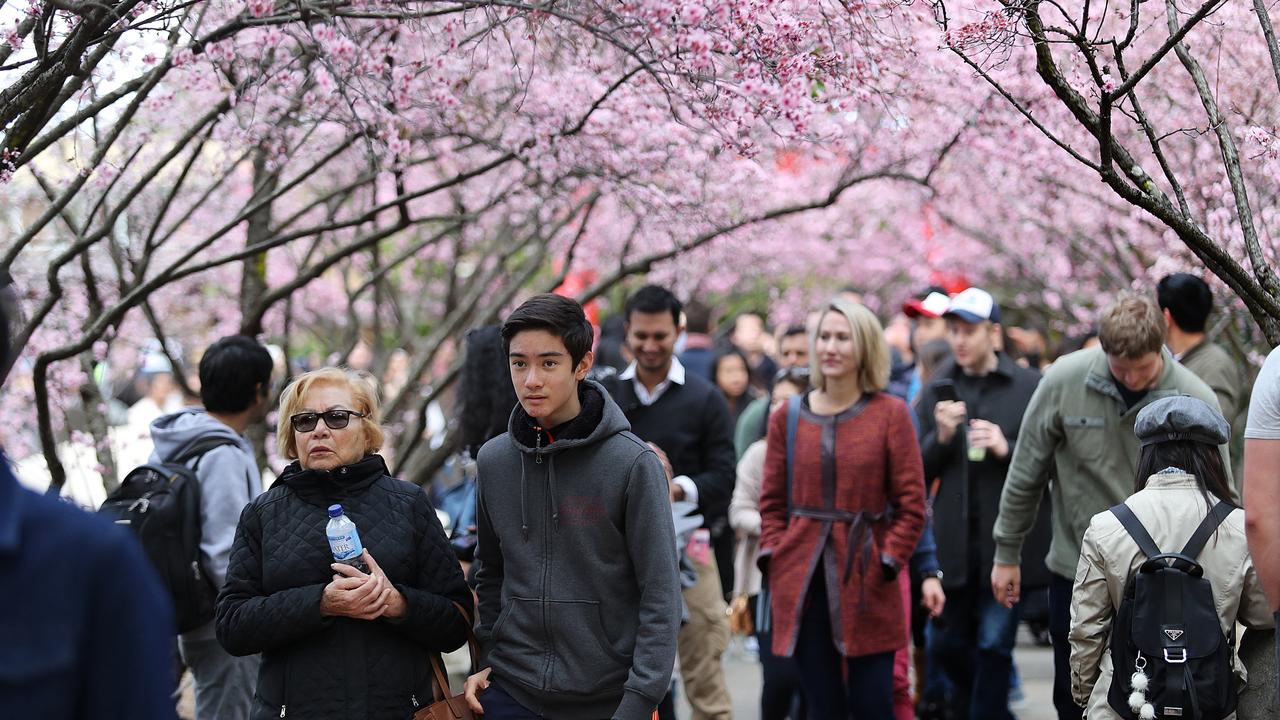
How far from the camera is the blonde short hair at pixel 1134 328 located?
484cm

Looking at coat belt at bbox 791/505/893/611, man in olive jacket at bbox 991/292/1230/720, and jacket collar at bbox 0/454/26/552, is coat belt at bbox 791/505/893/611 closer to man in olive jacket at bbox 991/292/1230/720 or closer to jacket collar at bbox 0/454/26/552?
man in olive jacket at bbox 991/292/1230/720

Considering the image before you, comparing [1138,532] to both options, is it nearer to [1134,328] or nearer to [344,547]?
[1134,328]

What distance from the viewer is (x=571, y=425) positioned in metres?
3.71

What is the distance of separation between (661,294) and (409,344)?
21.9ft

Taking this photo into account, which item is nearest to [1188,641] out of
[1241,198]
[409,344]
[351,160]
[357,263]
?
[1241,198]

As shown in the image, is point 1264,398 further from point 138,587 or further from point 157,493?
point 157,493

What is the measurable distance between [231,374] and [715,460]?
2.00 m

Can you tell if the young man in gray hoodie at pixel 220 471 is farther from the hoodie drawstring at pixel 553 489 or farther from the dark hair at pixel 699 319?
the dark hair at pixel 699 319

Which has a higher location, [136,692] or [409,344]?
[409,344]

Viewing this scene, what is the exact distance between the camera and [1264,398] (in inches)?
131

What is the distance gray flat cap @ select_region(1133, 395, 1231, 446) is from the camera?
3.97m

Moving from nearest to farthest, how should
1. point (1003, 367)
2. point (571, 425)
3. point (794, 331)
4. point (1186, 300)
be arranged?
point (571, 425)
point (1186, 300)
point (1003, 367)
point (794, 331)

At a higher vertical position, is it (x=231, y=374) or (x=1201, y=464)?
(x=231, y=374)

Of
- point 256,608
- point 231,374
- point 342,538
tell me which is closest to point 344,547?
point 342,538
